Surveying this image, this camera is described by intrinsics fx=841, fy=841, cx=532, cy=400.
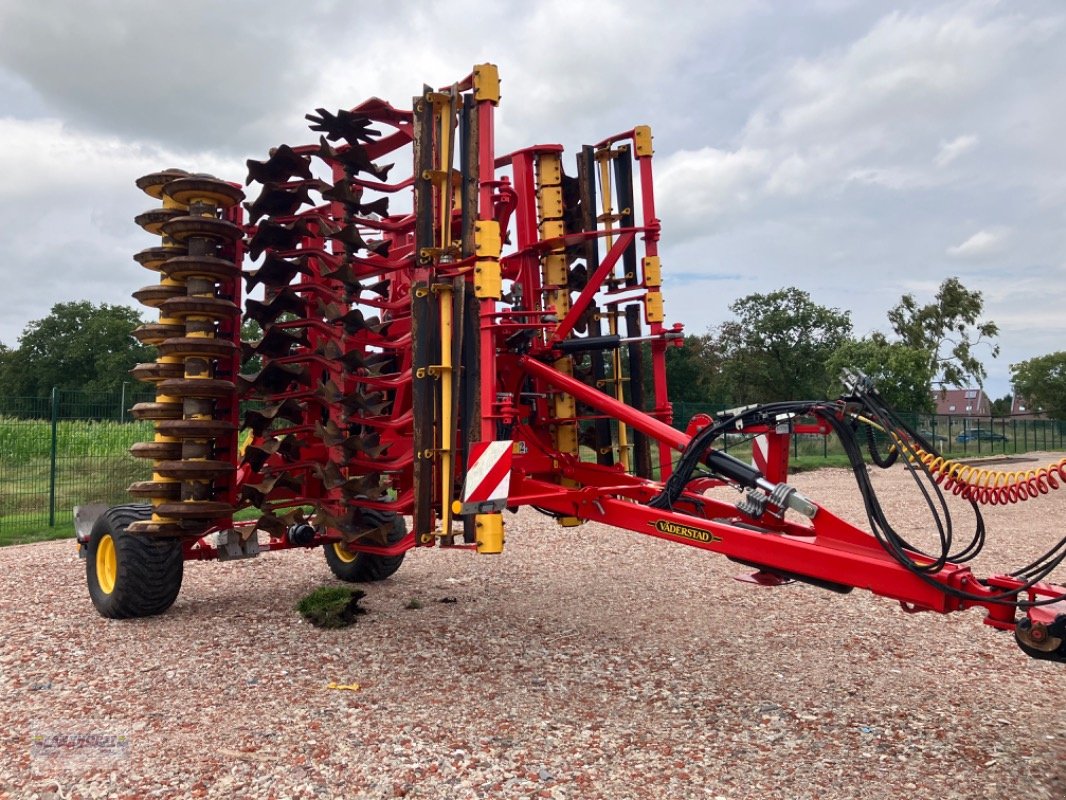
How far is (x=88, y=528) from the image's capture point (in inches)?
274

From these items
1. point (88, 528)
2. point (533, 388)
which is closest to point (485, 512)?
point (533, 388)

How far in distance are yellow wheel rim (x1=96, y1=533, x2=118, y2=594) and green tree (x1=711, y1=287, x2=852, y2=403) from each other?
49.7 m

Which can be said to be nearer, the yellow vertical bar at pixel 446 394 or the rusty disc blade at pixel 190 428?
the yellow vertical bar at pixel 446 394

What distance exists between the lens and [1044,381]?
80875 mm

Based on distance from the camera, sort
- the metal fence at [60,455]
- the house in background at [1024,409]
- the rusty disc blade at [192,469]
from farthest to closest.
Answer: the house in background at [1024,409] → the metal fence at [60,455] → the rusty disc blade at [192,469]

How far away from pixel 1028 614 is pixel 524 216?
13.9 ft

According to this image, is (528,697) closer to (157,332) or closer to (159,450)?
(159,450)

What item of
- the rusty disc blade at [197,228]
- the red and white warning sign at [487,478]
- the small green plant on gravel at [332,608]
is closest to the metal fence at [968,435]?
the small green plant on gravel at [332,608]

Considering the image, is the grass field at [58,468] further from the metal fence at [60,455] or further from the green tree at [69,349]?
the green tree at [69,349]

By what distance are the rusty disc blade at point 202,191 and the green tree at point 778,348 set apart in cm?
4974

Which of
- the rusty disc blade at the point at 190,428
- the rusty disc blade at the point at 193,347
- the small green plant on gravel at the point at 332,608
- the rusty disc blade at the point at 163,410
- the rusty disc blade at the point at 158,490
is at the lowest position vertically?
the small green plant on gravel at the point at 332,608

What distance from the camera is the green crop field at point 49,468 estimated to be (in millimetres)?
12430

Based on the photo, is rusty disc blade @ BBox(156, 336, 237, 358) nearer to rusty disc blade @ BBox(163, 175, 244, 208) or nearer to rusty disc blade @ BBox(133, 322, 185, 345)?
rusty disc blade @ BBox(133, 322, 185, 345)

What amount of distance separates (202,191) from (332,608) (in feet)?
10.2
